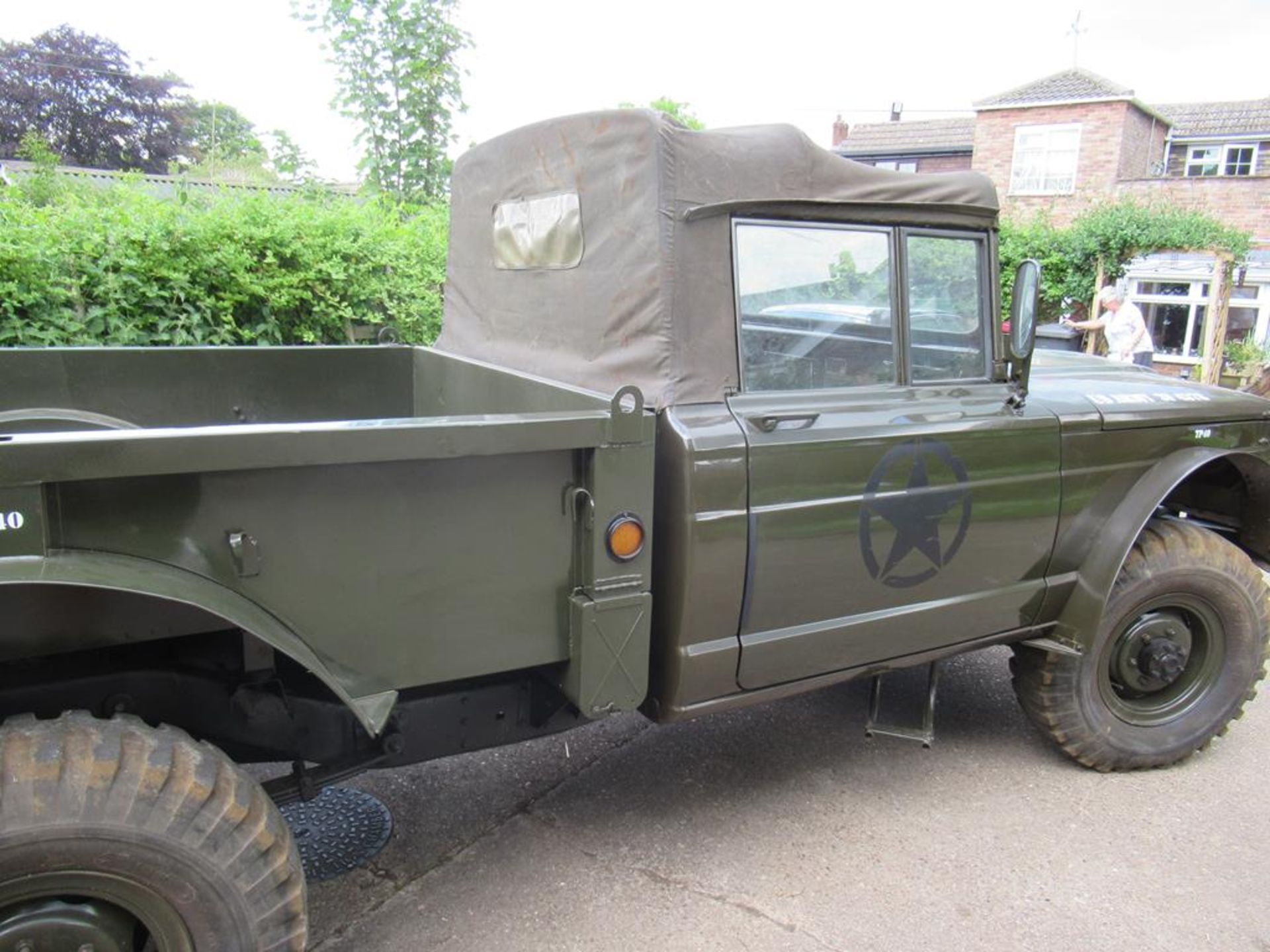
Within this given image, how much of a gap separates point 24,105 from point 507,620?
137 feet

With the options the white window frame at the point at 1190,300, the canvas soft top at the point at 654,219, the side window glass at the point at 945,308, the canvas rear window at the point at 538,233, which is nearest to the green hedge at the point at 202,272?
the canvas rear window at the point at 538,233

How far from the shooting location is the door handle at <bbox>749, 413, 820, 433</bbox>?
8.70 feet

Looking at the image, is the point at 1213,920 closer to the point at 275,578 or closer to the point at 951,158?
the point at 275,578

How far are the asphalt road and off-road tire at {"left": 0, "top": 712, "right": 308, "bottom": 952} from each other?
27.9 inches

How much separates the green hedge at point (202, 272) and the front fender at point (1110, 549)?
13.2ft

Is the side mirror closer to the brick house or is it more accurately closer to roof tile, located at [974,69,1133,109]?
the brick house

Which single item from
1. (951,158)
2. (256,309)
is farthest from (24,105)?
(256,309)

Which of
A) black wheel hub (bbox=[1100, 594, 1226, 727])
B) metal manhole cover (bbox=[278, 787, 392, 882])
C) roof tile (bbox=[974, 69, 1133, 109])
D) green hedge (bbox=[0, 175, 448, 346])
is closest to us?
metal manhole cover (bbox=[278, 787, 392, 882])

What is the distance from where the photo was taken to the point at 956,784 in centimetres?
353

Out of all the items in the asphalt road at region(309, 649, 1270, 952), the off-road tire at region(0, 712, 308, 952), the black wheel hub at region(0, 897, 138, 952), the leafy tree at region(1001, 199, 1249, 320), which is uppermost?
the leafy tree at region(1001, 199, 1249, 320)

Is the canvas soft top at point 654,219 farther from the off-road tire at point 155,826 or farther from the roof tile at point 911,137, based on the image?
the roof tile at point 911,137

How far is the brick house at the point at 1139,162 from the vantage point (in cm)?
2098

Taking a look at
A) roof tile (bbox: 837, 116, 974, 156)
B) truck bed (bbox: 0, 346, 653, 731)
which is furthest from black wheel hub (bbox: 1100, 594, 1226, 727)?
roof tile (bbox: 837, 116, 974, 156)

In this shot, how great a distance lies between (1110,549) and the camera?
3342 mm
